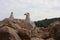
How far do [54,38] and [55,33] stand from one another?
18.4 inches

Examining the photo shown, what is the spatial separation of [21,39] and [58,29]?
2.73 metres

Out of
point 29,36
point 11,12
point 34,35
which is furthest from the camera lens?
point 11,12

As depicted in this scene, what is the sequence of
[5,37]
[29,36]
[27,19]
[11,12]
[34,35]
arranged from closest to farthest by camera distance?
[5,37] → [29,36] → [34,35] → [27,19] → [11,12]

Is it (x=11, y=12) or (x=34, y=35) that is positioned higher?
(x=11, y=12)

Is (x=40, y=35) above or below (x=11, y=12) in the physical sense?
below

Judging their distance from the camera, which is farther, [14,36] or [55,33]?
[55,33]

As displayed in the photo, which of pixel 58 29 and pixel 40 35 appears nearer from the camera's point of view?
pixel 58 29

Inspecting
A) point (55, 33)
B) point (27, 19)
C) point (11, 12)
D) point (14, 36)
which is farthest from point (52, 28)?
point (11, 12)

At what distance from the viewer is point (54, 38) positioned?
15.0m

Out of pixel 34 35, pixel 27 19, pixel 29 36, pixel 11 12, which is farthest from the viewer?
pixel 11 12

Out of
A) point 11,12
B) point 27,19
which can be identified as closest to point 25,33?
point 27,19

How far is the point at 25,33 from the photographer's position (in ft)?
47.0

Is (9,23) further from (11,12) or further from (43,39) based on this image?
(11,12)

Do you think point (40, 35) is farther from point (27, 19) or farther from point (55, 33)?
point (27, 19)
